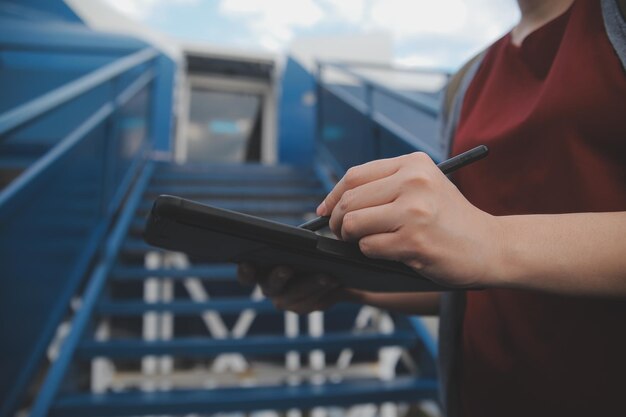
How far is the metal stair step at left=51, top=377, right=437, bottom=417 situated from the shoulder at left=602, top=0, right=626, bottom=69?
1.38 m

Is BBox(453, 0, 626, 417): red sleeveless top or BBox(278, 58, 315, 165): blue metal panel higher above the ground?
BBox(278, 58, 315, 165): blue metal panel

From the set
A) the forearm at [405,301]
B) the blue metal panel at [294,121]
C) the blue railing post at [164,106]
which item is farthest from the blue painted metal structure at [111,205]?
the blue metal panel at [294,121]

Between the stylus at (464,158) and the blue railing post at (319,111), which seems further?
the blue railing post at (319,111)

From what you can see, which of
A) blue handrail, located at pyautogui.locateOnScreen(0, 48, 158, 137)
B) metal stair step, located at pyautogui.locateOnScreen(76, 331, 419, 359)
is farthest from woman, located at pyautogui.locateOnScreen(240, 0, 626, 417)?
metal stair step, located at pyautogui.locateOnScreen(76, 331, 419, 359)

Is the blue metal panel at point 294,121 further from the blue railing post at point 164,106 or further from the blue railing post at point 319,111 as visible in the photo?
the blue railing post at point 319,111

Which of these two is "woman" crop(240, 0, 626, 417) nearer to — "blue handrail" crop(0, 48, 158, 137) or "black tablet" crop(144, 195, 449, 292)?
"black tablet" crop(144, 195, 449, 292)

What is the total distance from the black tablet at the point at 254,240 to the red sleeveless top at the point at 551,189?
0.45ft

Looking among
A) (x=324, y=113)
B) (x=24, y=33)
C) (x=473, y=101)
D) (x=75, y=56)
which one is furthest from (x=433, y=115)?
(x=24, y=33)

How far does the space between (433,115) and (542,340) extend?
1.17m

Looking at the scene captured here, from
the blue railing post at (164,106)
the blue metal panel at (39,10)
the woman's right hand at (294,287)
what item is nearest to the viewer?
the woman's right hand at (294,287)

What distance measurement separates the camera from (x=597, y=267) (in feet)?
1.28

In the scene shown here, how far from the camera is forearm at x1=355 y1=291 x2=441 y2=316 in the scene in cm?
80

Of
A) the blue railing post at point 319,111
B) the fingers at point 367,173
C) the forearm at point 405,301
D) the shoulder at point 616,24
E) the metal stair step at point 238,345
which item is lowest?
the metal stair step at point 238,345

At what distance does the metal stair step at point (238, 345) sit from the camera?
1.59 meters
